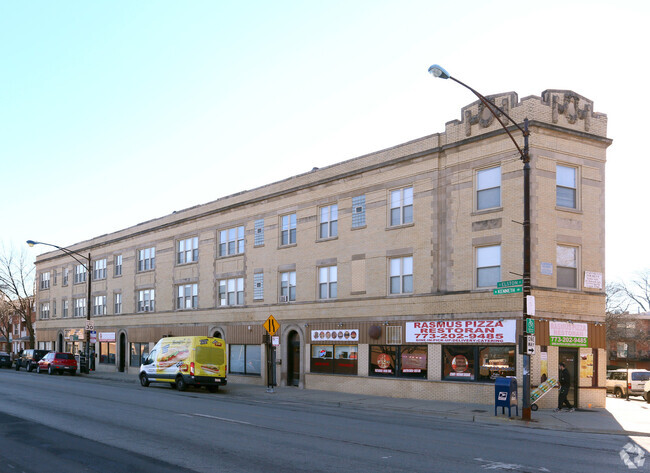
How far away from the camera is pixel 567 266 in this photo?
993 inches

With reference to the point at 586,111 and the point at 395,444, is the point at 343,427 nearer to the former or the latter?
the point at 395,444

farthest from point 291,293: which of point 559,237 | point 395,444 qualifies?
point 395,444

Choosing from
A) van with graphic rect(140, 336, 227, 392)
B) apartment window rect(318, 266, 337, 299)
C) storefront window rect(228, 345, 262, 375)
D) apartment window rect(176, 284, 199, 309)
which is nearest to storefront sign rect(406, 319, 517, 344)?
apartment window rect(318, 266, 337, 299)

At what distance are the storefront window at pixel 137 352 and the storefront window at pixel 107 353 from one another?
3.70 meters

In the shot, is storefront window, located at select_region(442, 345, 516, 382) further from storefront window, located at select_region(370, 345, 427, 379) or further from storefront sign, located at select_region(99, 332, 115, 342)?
storefront sign, located at select_region(99, 332, 115, 342)

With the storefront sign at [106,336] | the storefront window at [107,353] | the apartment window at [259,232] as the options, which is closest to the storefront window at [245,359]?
the apartment window at [259,232]

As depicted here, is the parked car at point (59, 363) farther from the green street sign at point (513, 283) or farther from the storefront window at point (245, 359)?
the green street sign at point (513, 283)

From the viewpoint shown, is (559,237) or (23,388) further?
(23,388)

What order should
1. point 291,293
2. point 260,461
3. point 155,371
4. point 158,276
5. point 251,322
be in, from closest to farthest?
point 260,461
point 155,371
point 291,293
point 251,322
point 158,276

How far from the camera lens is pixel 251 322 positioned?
125ft

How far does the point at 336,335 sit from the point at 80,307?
35140 millimetres

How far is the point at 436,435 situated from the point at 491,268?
10927mm

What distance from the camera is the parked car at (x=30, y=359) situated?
52.2 meters

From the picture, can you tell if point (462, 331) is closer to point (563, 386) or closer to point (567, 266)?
point (563, 386)
